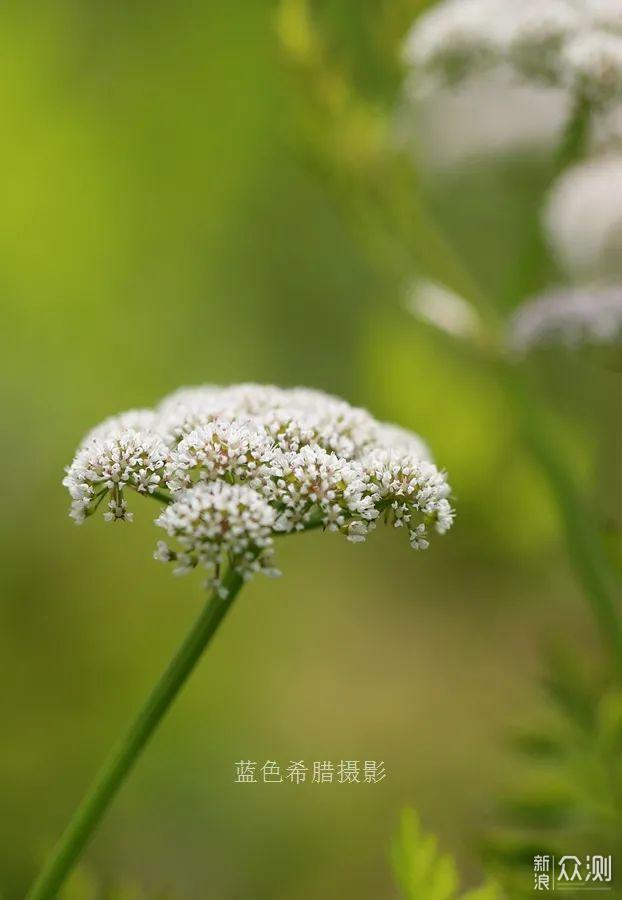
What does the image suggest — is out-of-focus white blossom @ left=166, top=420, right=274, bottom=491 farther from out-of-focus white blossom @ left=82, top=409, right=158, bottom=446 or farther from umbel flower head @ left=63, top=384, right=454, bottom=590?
out-of-focus white blossom @ left=82, top=409, right=158, bottom=446

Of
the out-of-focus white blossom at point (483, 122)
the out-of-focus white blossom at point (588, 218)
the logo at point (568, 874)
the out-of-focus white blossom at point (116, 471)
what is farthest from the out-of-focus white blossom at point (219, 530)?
the out-of-focus white blossom at point (483, 122)

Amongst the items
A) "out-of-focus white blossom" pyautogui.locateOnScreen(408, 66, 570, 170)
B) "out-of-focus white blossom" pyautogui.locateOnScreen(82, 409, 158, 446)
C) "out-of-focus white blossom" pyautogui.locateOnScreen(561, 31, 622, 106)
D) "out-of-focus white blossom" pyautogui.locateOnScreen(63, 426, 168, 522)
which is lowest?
"out-of-focus white blossom" pyautogui.locateOnScreen(63, 426, 168, 522)

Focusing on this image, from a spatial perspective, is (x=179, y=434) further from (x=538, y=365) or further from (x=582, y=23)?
(x=538, y=365)

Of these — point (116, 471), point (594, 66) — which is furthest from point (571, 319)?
point (116, 471)

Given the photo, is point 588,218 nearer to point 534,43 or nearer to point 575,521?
point 534,43

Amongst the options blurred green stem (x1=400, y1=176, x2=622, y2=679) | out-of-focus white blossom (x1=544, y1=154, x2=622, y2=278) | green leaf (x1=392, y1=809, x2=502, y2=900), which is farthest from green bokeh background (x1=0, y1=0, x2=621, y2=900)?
green leaf (x1=392, y1=809, x2=502, y2=900)

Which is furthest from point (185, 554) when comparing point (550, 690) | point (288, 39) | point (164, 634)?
point (164, 634)
